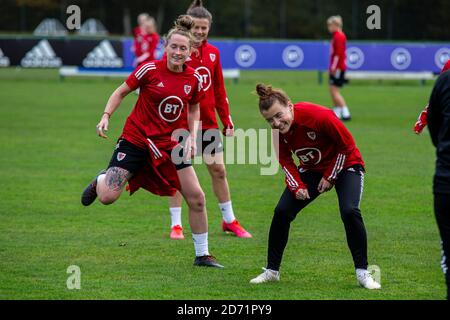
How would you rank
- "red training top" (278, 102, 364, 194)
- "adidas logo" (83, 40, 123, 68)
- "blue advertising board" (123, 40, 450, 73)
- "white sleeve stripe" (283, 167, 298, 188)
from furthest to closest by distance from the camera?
"adidas logo" (83, 40, 123, 68)
"blue advertising board" (123, 40, 450, 73)
"white sleeve stripe" (283, 167, 298, 188)
"red training top" (278, 102, 364, 194)

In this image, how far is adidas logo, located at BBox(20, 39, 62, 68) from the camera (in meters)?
32.6

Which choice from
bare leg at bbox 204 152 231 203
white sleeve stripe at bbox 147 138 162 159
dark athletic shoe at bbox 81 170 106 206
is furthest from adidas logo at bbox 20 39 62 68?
white sleeve stripe at bbox 147 138 162 159

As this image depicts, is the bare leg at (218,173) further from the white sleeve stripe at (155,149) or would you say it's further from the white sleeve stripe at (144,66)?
the white sleeve stripe at (144,66)

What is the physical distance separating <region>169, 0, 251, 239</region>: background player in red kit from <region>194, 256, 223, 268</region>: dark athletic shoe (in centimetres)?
127

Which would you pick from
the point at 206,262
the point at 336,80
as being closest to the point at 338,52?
the point at 336,80

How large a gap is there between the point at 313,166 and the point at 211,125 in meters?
2.22

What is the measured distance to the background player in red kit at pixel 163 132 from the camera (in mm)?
7852

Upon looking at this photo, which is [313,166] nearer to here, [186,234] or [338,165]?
[338,165]

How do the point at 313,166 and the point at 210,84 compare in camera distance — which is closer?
the point at 313,166

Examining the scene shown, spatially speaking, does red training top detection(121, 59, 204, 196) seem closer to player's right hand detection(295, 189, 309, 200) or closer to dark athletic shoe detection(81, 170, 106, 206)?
dark athletic shoe detection(81, 170, 106, 206)

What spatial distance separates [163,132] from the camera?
7.88 m

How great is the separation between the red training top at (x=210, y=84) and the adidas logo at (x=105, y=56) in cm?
2334

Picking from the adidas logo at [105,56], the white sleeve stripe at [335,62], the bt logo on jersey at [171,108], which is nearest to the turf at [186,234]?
the bt logo on jersey at [171,108]
